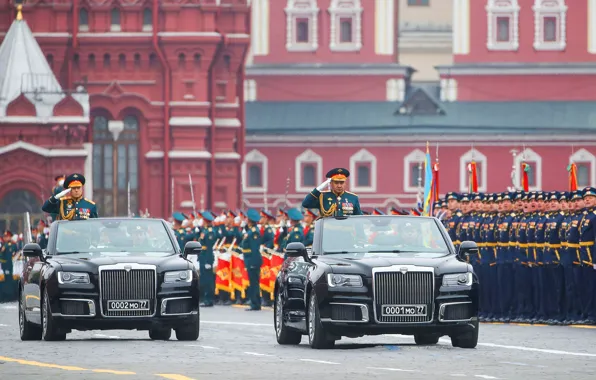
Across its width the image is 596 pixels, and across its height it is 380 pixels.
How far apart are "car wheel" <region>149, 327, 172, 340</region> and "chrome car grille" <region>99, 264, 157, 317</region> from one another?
0.83 m

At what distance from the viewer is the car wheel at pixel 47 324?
66.5 feet

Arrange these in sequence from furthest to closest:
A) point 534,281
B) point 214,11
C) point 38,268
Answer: point 214,11, point 534,281, point 38,268

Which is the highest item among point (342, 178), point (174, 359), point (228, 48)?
point (228, 48)

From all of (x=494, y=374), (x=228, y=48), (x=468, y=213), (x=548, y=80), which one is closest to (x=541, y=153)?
(x=548, y=80)

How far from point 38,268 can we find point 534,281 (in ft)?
24.8

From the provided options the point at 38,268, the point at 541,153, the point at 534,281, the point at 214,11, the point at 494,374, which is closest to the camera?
the point at 494,374

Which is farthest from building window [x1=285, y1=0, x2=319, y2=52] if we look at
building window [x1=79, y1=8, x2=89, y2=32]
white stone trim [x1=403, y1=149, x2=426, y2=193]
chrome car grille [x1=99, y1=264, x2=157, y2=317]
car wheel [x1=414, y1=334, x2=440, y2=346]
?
car wheel [x1=414, y1=334, x2=440, y2=346]

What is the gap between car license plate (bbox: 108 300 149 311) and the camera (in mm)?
20141

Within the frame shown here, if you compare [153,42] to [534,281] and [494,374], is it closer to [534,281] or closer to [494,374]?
[534,281]

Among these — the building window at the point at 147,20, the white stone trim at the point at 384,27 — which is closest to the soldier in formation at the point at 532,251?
the building window at the point at 147,20

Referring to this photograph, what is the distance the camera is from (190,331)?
2084 centimetres

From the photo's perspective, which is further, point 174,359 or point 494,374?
point 174,359

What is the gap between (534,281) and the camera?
83.8ft

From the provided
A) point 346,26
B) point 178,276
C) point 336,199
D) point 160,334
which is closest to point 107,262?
point 178,276
